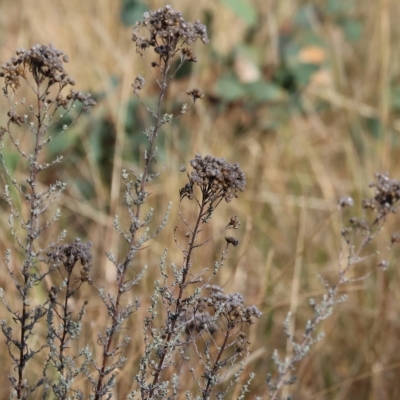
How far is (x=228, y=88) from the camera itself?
319cm

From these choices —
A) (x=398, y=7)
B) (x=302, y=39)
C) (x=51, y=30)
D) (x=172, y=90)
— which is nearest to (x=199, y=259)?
(x=172, y=90)

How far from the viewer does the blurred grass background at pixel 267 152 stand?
247cm

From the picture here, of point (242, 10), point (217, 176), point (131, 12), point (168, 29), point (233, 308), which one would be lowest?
point (233, 308)

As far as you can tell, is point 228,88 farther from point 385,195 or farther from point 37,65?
point 37,65

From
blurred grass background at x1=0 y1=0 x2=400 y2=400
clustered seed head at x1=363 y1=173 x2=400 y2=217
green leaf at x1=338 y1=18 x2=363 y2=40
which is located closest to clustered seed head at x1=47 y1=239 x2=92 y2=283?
clustered seed head at x1=363 y1=173 x2=400 y2=217

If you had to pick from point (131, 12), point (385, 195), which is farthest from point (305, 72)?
point (385, 195)

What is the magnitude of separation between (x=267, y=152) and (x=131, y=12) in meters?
0.98

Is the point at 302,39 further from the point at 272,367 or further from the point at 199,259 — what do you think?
the point at 272,367

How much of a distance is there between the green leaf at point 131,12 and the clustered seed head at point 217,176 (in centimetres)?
223

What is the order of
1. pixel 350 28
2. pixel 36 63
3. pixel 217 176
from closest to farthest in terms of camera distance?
pixel 217 176 < pixel 36 63 < pixel 350 28

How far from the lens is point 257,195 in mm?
3205

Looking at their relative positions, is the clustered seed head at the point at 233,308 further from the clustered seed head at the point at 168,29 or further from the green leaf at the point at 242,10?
the green leaf at the point at 242,10

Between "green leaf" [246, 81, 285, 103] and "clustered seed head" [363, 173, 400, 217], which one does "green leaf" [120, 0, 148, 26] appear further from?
"clustered seed head" [363, 173, 400, 217]

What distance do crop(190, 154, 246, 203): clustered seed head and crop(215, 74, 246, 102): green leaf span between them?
2173 millimetres
